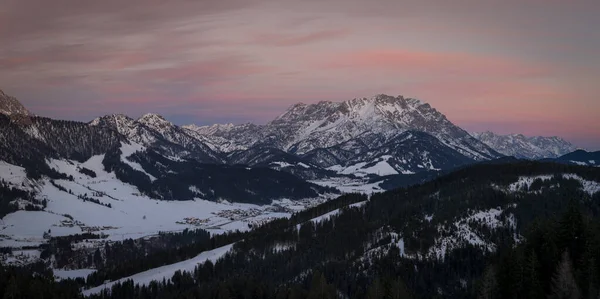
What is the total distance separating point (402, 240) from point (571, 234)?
81512 millimetres

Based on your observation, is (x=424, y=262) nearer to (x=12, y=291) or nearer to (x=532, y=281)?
(x=532, y=281)

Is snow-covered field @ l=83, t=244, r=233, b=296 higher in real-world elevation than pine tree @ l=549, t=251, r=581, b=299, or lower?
lower

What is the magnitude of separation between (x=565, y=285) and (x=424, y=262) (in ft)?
253

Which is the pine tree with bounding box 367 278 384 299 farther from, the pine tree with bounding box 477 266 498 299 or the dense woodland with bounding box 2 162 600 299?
the pine tree with bounding box 477 266 498 299

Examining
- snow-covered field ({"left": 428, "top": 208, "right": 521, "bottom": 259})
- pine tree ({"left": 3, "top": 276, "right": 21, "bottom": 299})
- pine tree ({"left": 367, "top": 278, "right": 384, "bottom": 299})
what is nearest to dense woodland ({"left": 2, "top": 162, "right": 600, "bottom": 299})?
pine tree ({"left": 3, "top": 276, "right": 21, "bottom": 299})

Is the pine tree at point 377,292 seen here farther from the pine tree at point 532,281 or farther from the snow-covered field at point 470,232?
the snow-covered field at point 470,232

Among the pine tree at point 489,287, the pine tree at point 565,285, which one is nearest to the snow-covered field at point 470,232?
the pine tree at point 489,287

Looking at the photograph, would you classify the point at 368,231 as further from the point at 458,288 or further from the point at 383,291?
the point at 383,291

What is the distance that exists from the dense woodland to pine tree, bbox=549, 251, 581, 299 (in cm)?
18

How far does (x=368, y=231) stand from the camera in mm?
191375

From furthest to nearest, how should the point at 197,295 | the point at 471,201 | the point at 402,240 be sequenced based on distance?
1. the point at 471,201
2. the point at 402,240
3. the point at 197,295

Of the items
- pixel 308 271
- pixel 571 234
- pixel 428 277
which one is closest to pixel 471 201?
pixel 428 277

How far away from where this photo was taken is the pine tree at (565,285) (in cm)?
7912

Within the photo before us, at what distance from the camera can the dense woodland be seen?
9044 cm
